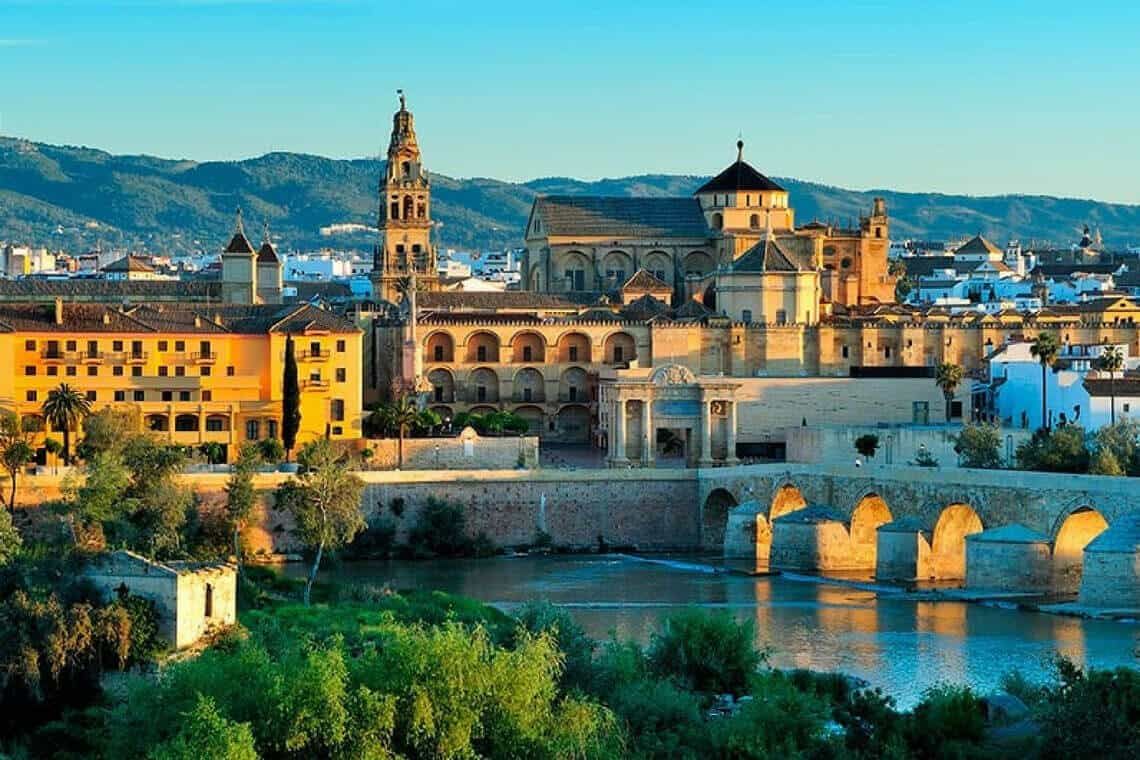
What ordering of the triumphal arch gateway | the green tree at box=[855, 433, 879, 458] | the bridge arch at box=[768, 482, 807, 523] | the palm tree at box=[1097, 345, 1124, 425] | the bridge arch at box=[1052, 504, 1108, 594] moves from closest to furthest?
the bridge arch at box=[1052, 504, 1108, 594], the bridge arch at box=[768, 482, 807, 523], the palm tree at box=[1097, 345, 1124, 425], the green tree at box=[855, 433, 879, 458], the triumphal arch gateway

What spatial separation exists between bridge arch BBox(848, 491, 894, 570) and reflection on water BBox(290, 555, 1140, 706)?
9.21ft

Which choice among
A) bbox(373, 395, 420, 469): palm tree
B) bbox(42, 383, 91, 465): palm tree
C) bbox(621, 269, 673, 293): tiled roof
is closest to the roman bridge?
bbox(373, 395, 420, 469): palm tree

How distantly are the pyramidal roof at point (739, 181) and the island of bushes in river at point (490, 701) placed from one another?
44507mm

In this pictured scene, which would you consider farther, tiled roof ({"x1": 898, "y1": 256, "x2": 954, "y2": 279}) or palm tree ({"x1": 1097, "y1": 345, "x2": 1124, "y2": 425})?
tiled roof ({"x1": 898, "y1": 256, "x2": 954, "y2": 279})

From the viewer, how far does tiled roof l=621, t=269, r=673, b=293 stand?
3046 inches

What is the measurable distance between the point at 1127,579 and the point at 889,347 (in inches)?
1162

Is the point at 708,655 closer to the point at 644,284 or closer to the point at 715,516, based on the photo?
the point at 715,516

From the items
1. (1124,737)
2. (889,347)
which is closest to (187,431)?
(889,347)

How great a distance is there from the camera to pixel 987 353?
7475 centimetres

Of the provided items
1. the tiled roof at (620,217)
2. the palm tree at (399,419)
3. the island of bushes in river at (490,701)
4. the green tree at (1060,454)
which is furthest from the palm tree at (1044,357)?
the island of bushes in river at (490,701)

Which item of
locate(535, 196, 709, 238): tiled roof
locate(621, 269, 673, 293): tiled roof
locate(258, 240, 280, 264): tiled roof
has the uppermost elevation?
locate(535, 196, 709, 238): tiled roof

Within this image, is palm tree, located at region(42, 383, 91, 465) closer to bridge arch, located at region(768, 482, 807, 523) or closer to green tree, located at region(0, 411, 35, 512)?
green tree, located at region(0, 411, 35, 512)

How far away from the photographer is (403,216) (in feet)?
273

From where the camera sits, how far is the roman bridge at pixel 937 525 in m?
46.5
